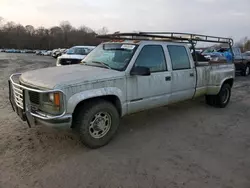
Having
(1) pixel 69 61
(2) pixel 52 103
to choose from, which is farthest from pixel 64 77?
(1) pixel 69 61

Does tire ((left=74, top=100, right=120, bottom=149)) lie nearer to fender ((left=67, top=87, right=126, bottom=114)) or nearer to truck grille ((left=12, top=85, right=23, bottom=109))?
fender ((left=67, top=87, right=126, bottom=114))

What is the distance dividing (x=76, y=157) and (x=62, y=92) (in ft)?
3.46

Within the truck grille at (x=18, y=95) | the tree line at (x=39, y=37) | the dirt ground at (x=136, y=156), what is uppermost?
the tree line at (x=39, y=37)

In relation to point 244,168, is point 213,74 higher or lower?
higher

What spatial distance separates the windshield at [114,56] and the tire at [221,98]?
134 inches

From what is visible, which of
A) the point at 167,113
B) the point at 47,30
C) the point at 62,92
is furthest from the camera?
the point at 47,30

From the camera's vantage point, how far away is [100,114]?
3895 mm

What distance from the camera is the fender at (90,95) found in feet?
11.3

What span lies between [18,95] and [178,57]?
10.9ft

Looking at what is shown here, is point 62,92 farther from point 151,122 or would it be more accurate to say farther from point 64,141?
point 151,122

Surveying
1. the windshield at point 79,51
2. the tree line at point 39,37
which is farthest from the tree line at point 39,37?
the windshield at point 79,51

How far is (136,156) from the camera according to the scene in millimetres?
3699

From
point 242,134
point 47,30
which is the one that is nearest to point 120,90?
point 242,134

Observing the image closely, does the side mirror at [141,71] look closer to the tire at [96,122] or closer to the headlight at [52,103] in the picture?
the tire at [96,122]
